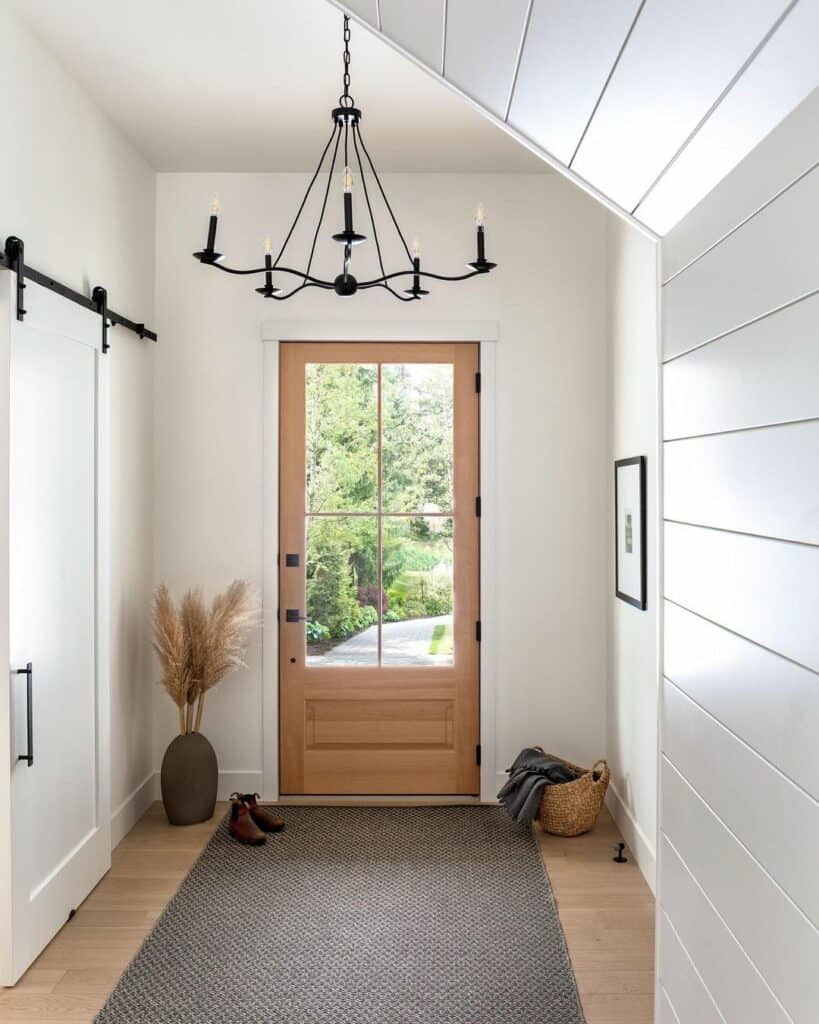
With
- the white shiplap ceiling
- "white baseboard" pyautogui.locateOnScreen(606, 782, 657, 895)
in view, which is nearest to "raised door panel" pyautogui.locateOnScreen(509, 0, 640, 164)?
the white shiplap ceiling

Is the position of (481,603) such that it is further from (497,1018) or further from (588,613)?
(497,1018)

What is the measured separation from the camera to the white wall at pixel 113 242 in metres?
2.81

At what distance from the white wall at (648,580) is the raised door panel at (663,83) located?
1.66m

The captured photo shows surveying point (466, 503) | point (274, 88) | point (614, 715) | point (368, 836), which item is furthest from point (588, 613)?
point (274, 88)

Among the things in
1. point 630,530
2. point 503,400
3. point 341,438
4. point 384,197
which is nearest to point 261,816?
point 341,438

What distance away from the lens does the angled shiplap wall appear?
107 centimetres

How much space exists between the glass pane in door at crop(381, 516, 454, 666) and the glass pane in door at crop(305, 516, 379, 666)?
59mm

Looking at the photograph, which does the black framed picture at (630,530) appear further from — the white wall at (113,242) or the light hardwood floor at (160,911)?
the white wall at (113,242)

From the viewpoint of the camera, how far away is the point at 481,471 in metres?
4.20

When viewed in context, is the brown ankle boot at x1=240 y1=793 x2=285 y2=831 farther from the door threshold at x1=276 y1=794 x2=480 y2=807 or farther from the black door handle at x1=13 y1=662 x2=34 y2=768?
the black door handle at x1=13 y1=662 x2=34 y2=768

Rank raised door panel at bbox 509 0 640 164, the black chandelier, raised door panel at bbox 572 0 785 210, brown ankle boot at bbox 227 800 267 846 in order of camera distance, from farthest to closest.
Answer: brown ankle boot at bbox 227 800 267 846
the black chandelier
raised door panel at bbox 509 0 640 164
raised door panel at bbox 572 0 785 210

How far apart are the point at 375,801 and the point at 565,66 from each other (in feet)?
11.4

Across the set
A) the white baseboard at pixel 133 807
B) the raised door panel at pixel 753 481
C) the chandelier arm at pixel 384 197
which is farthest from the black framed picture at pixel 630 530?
the white baseboard at pixel 133 807

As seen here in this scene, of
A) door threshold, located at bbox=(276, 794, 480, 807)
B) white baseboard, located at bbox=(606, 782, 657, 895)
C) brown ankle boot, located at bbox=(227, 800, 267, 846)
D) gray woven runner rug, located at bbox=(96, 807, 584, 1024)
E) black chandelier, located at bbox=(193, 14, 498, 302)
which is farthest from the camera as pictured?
door threshold, located at bbox=(276, 794, 480, 807)
